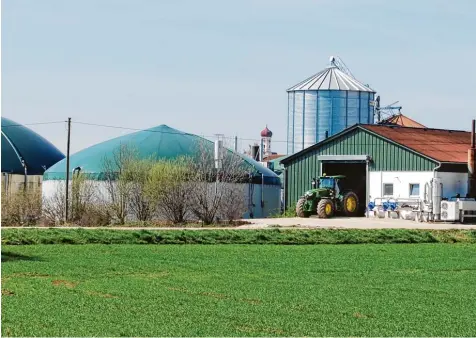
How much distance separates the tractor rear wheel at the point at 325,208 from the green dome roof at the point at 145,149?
602cm

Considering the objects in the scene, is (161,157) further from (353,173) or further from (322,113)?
(322,113)

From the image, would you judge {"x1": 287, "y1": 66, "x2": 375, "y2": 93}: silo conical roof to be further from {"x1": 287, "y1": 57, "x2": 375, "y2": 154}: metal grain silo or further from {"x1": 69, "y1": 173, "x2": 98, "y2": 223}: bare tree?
{"x1": 69, "y1": 173, "x2": 98, "y2": 223}: bare tree

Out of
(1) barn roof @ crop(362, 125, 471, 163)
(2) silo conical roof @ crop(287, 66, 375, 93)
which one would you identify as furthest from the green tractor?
(2) silo conical roof @ crop(287, 66, 375, 93)

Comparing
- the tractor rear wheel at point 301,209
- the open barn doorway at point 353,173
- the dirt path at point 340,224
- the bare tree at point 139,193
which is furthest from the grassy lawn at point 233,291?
the open barn doorway at point 353,173

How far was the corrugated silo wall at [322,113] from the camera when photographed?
60531 millimetres

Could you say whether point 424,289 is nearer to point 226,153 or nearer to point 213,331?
point 213,331

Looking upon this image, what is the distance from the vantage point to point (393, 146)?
48.1m

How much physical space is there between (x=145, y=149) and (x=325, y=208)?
10.5 meters

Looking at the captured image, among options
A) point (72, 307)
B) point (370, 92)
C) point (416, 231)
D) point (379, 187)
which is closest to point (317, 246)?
point (416, 231)

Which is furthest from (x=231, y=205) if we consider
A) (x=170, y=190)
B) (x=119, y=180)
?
(x=119, y=180)

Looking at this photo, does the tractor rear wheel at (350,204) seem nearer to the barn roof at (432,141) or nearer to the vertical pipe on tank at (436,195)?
the barn roof at (432,141)

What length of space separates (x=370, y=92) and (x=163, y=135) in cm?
1475

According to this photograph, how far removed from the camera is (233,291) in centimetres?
1964

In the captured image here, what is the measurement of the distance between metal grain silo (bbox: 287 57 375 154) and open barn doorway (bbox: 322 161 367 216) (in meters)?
7.13
